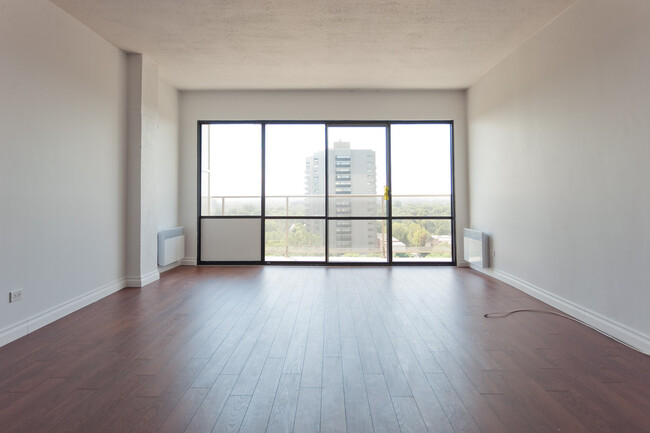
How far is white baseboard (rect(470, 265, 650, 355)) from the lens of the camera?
241 centimetres

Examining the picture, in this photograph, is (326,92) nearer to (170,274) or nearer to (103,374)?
(170,274)

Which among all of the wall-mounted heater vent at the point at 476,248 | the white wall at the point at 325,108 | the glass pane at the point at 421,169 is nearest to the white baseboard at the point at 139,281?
the white wall at the point at 325,108

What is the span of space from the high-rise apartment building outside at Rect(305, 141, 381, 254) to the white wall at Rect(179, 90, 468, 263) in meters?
0.62

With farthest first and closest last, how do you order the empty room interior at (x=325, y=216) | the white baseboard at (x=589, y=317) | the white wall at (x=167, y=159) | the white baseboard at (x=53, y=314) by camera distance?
the white wall at (x=167, y=159), the white baseboard at (x=53, y=314), the white baseboard at (x=589, y=317), the empty room interior at (x=325, y=216)

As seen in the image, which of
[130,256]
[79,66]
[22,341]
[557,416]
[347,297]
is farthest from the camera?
[130,256]

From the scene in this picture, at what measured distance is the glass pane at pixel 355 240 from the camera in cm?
568

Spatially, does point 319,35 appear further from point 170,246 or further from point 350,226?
point 170,246

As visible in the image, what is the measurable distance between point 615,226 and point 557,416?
5.76 feet

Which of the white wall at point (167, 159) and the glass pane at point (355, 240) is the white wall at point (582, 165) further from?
the white wall at point (167, 159)

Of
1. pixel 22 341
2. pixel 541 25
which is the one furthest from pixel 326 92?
pixel 22 341

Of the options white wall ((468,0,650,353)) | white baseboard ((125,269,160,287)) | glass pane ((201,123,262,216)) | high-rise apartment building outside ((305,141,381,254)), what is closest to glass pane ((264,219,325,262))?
high-rise apartment building outside ((305,141,381,254))

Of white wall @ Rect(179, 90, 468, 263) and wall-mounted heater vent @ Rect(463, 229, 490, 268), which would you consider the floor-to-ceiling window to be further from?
wall-mounted heater vent @ Rect(463, 229, 490, 268)

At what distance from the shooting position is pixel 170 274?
4949mm

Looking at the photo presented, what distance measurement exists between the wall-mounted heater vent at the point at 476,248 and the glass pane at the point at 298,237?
2.21 meters
